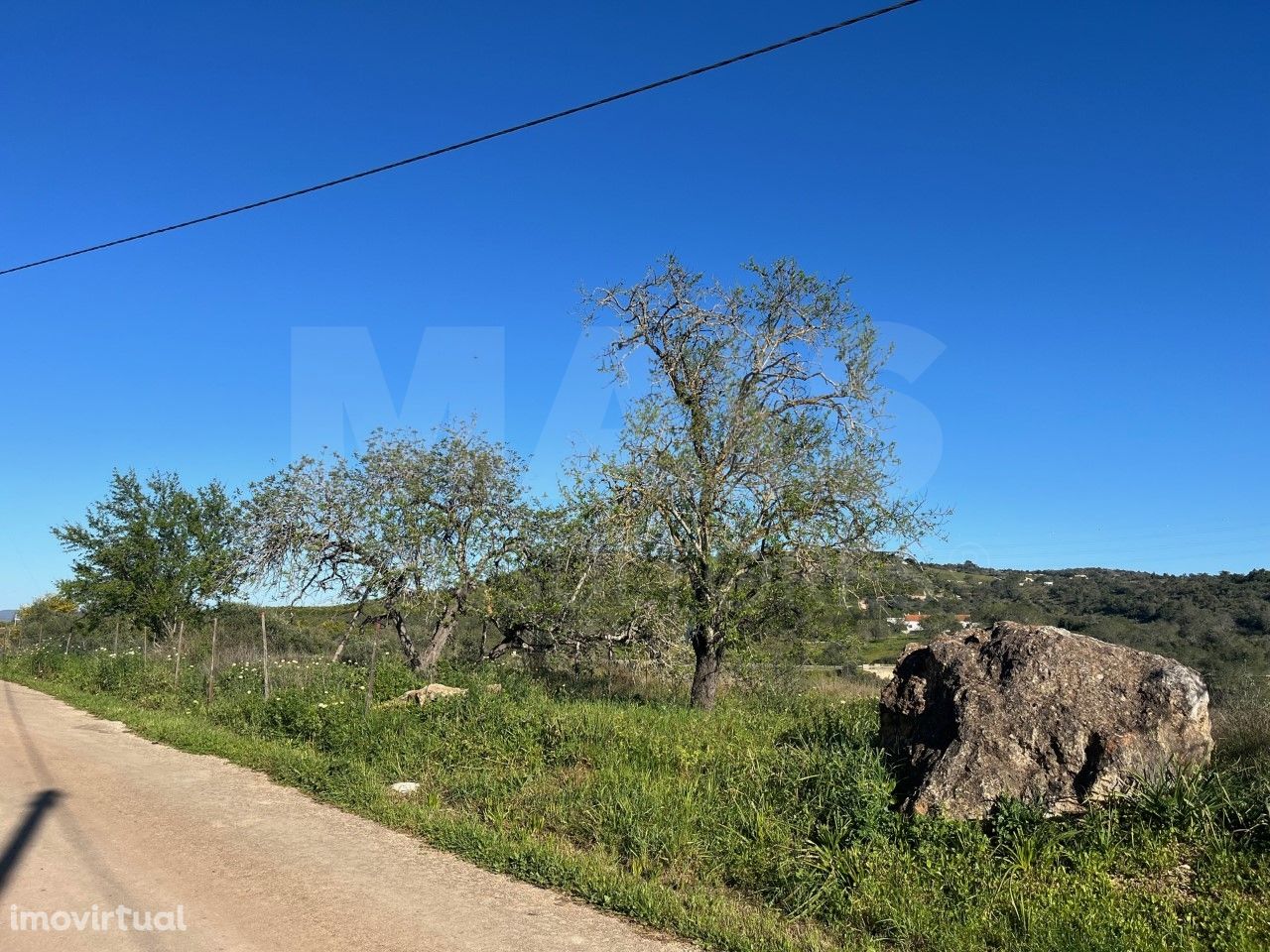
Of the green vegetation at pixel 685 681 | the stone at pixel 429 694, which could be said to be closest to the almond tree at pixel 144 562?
the green vegetation at pixel 685 681

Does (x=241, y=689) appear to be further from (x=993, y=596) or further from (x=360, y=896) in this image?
(x=993, y=596)

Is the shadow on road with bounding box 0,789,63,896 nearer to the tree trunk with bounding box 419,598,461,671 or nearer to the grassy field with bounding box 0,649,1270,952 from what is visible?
the grassy field with bounding box 0,649,1270,952

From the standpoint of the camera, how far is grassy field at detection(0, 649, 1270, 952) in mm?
4914

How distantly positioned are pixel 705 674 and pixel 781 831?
25.5 ft

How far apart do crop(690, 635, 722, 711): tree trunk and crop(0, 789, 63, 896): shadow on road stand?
888 centimetres

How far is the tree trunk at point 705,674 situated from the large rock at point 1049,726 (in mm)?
6861

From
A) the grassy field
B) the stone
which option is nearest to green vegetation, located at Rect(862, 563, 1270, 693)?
the grassy field

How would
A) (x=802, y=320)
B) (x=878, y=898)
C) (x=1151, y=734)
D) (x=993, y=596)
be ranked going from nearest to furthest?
(x=878, y=898) < (x=1151, y=734) < (x=802, y=320) < (x=993, y=596)

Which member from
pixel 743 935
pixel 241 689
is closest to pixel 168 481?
pixel 241 689

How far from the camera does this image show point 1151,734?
6141mm

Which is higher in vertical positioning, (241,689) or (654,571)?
(654,571)

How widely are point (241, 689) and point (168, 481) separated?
1727 centimetres

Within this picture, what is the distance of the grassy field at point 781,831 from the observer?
193 inches

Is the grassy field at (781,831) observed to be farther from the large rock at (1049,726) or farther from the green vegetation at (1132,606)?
the green vegetation at (1132,606)
